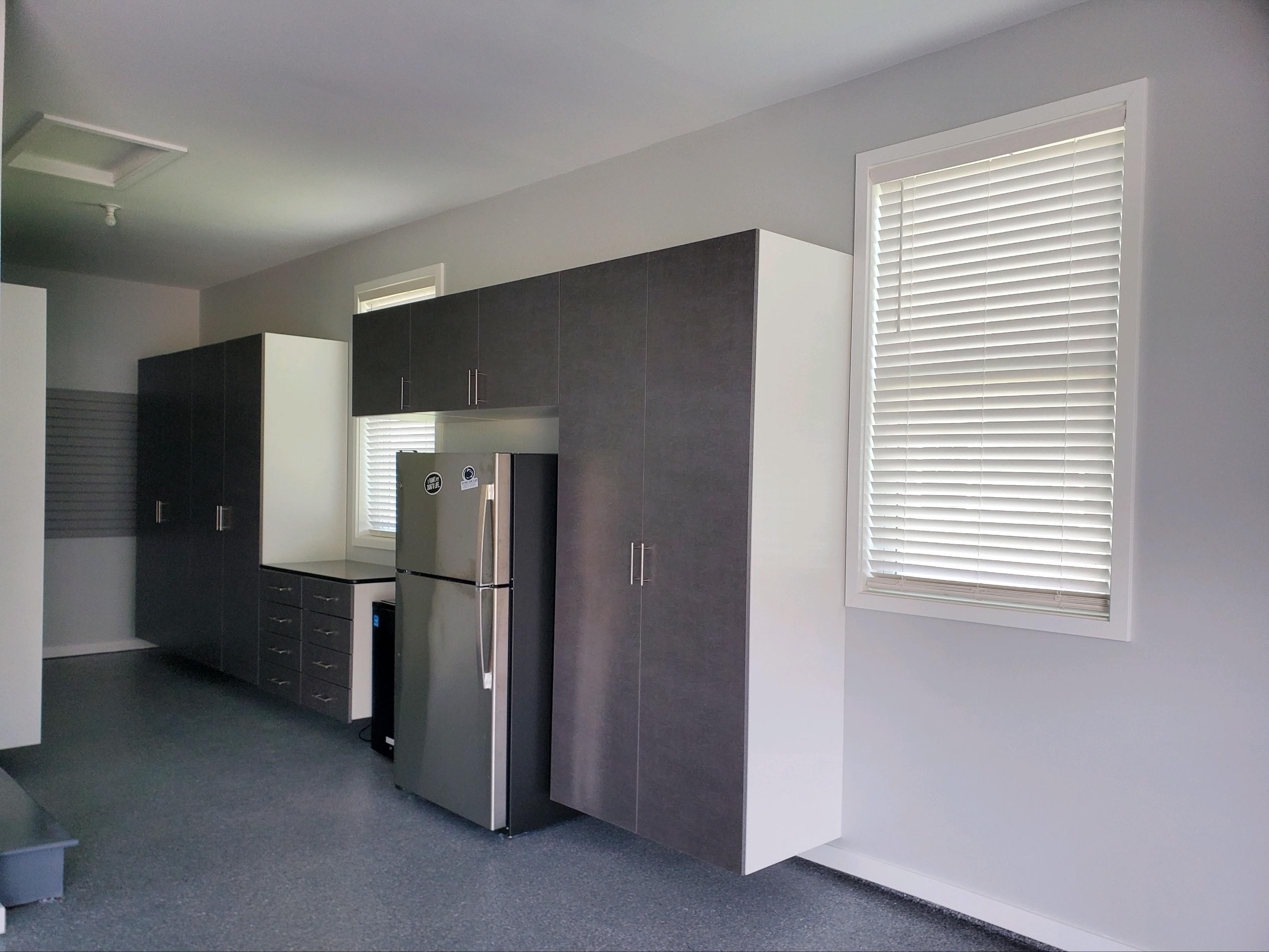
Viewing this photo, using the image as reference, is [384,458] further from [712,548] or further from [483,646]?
[712,548]

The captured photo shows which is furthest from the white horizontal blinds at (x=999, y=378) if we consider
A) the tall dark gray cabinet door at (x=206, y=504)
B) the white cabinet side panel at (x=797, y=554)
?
the tall dark gray cabinet door at (x=206, y=504)

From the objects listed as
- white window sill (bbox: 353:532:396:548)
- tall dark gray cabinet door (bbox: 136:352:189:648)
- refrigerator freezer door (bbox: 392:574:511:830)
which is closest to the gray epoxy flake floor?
refrigerator freezer door (bbox: 392:574:511:830)

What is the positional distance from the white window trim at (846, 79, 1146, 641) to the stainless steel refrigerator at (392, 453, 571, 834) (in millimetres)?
1225

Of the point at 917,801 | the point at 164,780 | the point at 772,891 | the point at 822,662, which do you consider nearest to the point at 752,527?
the point at 822,662

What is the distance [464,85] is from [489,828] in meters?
2.84

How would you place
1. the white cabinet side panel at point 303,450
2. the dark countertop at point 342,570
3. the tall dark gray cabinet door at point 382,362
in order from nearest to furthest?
the tall dark gray cabinet door at point 382,362, the dark countertop at point 342,570, the white cabinet side panel at point 303,450

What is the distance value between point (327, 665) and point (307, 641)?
0.85ft

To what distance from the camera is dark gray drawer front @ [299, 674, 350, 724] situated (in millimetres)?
4766

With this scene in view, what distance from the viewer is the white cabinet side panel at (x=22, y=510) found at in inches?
170

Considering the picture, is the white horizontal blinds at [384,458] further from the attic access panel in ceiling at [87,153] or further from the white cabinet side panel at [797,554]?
the white cabinet side panel at [797,554]

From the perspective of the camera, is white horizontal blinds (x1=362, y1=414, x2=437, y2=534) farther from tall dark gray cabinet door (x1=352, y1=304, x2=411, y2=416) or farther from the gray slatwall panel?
the gray slatwall panel

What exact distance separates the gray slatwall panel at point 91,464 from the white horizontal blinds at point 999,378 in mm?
6153

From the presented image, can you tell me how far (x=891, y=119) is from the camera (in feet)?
10.4

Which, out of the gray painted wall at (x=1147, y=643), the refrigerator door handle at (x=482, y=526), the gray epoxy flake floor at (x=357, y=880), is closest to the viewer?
the gray painted wall at (x=1147, y=643)
